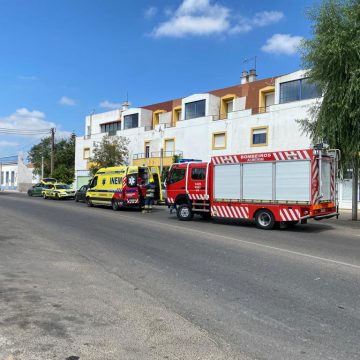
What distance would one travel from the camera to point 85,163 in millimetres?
55344

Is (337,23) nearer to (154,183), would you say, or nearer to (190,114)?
(154,183)

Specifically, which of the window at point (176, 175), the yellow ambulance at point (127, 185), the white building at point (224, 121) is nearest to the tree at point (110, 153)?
the white building at point (224, 121)

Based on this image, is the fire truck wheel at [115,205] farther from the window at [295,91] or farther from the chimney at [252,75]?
the chimney at [252,75]

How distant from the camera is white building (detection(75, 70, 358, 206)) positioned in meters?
31.1

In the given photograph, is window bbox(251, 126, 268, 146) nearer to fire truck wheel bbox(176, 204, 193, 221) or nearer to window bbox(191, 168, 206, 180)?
window bbox(191, 168, 206, 180)

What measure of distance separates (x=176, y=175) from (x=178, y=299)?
12.7m

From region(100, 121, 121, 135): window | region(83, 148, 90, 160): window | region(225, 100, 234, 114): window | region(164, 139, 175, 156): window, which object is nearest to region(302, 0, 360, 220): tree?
region(225, 100, 234, 114): window

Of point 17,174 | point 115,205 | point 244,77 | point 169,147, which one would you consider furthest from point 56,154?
point 115,205

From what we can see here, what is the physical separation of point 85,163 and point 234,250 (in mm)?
47191

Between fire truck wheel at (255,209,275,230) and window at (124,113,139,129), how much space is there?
113ft

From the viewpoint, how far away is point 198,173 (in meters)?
17.9

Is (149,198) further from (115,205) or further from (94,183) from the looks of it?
(94,183)

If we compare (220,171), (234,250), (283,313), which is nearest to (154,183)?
(220,171)

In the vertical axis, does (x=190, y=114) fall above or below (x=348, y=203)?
above
